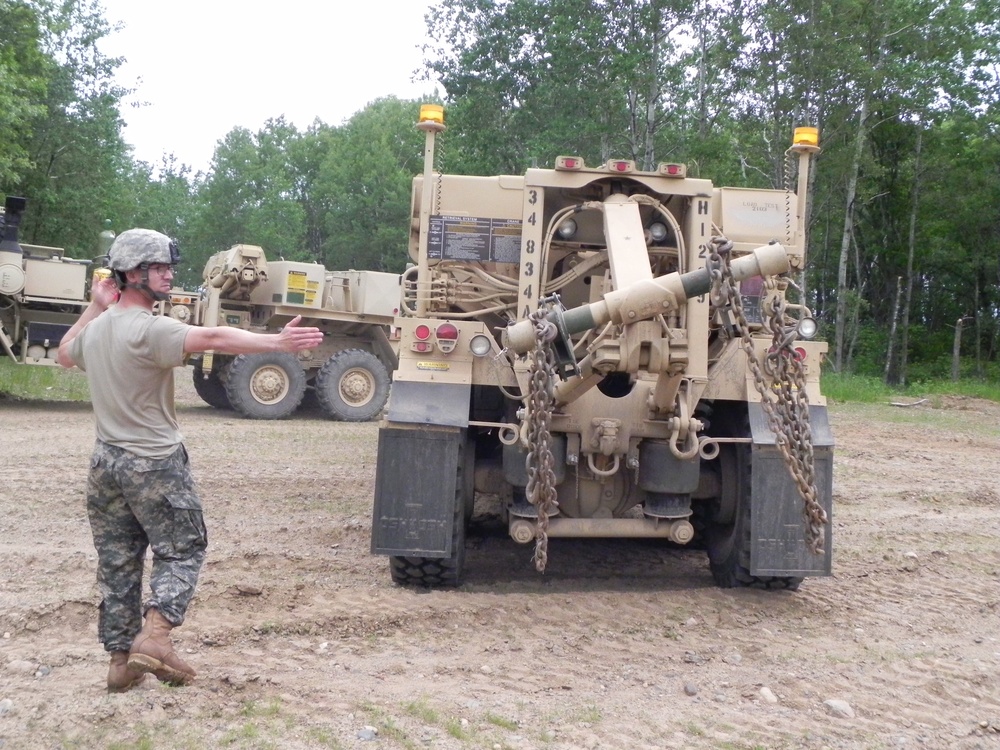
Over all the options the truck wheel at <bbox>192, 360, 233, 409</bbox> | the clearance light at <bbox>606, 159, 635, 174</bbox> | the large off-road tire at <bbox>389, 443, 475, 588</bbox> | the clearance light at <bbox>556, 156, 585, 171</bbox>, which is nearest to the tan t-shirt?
the large off-road tire at <bbox>389, 443, 475, 588</bbox>

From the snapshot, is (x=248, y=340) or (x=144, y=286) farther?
(x=144, y=286)

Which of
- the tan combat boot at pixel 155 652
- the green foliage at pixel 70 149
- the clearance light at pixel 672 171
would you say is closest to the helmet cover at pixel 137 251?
the tan combat boot at pixel 155 652

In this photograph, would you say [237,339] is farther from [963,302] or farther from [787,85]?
[963,302]

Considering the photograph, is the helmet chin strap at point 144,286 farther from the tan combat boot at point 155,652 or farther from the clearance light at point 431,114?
the clearance light at point 431,114

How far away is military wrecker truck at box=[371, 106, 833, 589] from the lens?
5.61 meters

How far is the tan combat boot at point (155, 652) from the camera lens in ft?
12.9

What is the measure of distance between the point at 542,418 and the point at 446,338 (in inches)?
67.3

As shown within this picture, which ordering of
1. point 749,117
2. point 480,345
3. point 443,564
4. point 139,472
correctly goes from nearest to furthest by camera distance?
point 139,472, point 443,564, point 480,345, point 749,117

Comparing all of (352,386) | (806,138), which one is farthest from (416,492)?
(352,386)

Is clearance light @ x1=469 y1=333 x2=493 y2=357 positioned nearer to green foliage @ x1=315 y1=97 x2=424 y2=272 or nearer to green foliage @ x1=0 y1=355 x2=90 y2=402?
green foliage @ x1=0 y1=355 x2=90 y2=402

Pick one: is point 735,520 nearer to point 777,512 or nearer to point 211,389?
point 777,512

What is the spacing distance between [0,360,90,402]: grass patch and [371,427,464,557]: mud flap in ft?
39.4

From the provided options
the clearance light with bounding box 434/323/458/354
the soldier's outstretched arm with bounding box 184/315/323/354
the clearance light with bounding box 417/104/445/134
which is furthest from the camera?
the clearance light with bounding box 417/104/445/134

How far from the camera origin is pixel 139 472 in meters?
4.00
